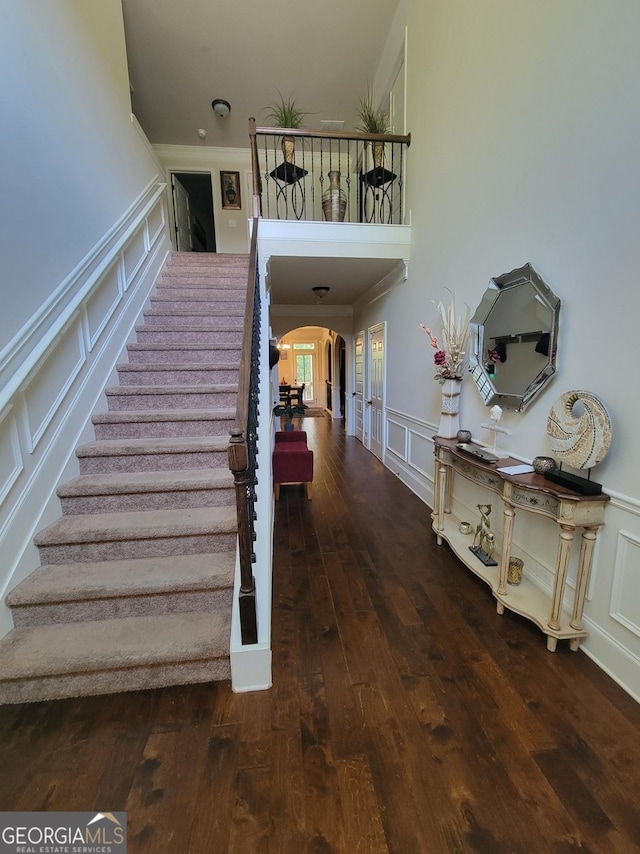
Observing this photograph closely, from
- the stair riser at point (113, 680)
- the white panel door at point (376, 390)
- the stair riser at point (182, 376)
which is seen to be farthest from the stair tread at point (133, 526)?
the white panel door at point (376, 390)

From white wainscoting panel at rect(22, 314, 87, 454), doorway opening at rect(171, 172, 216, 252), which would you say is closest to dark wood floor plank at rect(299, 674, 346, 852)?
white wainscoting panel at rect(22, 314, 87, 454)

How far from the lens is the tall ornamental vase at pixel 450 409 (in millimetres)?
2836

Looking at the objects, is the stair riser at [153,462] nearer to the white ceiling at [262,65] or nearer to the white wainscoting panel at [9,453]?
the white wainscoting panel at [9,453]

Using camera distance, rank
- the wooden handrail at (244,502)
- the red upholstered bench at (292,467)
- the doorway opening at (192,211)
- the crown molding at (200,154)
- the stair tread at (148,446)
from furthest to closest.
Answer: the crown molding at (200,154) → the doorway opening at (192,211) → the red upholstered bench at (292,467) → the stair tread at (148,446) → the wooden handrail at (244,502)

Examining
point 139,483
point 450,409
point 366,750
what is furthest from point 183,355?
point 366,750

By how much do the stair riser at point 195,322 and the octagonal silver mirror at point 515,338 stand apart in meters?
2.15

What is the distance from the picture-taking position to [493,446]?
2.46 m

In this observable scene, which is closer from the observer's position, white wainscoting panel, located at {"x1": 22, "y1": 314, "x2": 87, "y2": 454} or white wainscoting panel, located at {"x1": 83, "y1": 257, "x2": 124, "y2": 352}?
white wainscoting panel, located at {"x1": 22, "y1": 314, "x2": 87, "y2": 454}

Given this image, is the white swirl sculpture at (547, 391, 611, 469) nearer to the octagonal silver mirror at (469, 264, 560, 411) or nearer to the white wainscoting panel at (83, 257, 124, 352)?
the octagonal silver mirror at (469, 264, 560, 411)

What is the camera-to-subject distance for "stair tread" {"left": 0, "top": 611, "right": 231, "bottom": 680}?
152 centimetres

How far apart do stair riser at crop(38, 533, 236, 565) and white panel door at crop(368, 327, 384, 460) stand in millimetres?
3703

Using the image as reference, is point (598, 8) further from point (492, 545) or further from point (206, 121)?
point (206, 121)

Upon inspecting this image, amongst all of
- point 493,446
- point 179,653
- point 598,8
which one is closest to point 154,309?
point 179,653

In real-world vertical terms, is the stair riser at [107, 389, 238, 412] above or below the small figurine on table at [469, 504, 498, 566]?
above
